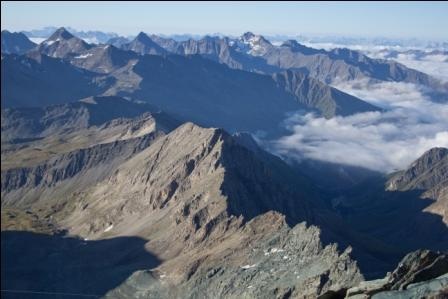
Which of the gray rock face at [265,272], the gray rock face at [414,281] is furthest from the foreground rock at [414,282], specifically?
the gray rock face at [265,272]

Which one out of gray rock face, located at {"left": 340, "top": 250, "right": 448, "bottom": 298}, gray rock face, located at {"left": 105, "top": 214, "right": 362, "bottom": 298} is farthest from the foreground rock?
gray rock face, located at {"left": 105, "top": 214, "right": 362, "bottom": 298}

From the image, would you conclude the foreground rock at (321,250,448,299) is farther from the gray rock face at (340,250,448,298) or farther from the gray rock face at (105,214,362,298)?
the gray rock face at (105,214,362,298)

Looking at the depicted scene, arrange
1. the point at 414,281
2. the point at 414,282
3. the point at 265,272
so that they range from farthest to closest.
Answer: the point at 265,272, the point at 414,281, the point at 414,282

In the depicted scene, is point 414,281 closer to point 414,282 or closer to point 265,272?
point 414,282

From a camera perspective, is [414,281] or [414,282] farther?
[414,281]

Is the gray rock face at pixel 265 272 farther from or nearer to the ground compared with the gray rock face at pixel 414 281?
nearer to the ground

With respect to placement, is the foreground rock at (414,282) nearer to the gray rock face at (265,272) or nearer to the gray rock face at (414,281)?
the gray rock face at (414,281)

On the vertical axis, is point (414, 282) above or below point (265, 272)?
above

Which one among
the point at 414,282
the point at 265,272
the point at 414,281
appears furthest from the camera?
the point at 265,272

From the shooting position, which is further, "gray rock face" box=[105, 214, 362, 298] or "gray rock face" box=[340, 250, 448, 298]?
"gray rock face" box=[105, 214, 362, 298]

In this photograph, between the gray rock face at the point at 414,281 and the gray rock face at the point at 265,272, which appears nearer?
the gray rock face at the point at 414,281

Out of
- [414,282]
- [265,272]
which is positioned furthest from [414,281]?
[265,272]
